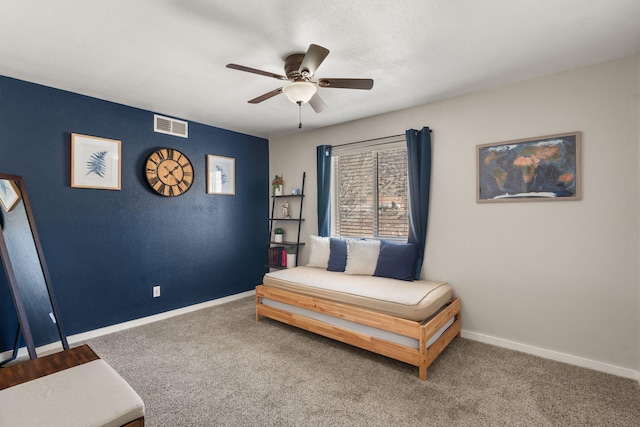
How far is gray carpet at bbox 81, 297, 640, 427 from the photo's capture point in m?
1.92

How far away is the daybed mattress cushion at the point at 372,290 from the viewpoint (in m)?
2.52

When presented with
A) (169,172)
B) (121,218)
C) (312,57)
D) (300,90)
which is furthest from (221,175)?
(312,57)

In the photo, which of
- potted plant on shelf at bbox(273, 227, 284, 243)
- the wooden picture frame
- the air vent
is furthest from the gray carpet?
the air vent

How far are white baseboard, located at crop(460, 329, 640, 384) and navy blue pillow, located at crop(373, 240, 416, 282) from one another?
0.82 m

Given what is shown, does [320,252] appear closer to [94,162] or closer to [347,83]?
[347,83]

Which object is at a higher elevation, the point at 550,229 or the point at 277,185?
the point at 277,185

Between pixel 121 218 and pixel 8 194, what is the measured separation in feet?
3.15

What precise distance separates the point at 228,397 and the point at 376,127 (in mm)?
3205

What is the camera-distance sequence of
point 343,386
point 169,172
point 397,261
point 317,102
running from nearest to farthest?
1. point 343,386
2. point 317,102
3. point 397,261
4. point 169,172

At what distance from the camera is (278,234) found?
15.6 feet

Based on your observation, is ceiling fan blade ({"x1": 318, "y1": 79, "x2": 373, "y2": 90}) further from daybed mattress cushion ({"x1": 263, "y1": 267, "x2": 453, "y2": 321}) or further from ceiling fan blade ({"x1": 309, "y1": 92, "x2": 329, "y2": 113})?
daybed mattress cushion ({"x1": 263, "y1": 267, "x2": 453, "y2": 321})

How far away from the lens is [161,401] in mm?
2086

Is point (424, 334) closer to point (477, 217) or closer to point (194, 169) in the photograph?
point (477, 217)

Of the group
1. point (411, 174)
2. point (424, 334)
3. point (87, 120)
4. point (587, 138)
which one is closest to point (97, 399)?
point (424, 334)
